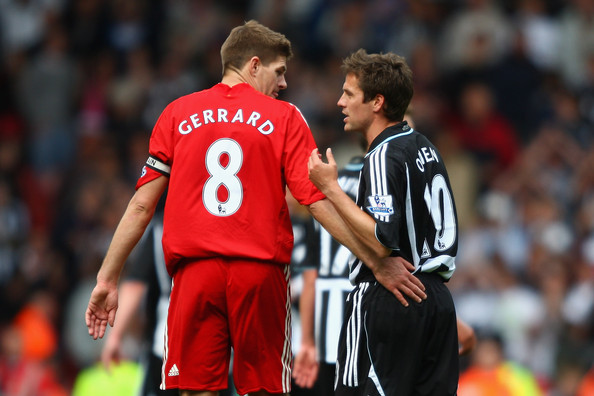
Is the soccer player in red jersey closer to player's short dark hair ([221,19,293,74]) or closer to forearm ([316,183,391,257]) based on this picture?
forearm ([316,183,391,257])

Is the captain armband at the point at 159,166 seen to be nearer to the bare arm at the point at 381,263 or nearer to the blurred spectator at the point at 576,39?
the bare arm at the point at 381,263

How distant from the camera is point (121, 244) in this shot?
5.68 m

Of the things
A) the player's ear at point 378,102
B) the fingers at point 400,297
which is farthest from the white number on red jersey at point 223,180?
the fingers at point 400,297

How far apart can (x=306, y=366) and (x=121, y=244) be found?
1760 millimetres

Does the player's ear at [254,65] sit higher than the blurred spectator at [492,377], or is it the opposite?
the player's ear at [254,65]

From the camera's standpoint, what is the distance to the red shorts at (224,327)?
550 cm

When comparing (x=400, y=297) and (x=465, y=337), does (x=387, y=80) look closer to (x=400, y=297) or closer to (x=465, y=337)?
(x=400, y=297)

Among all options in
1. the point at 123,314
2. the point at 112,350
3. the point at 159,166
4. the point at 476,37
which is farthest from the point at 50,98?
the point at 159,166

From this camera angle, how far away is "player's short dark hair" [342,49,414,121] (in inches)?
227

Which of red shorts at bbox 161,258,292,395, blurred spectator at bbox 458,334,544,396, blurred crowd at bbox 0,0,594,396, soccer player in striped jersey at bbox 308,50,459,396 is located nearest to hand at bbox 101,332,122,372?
red shorts at bbox 161,258,292,395

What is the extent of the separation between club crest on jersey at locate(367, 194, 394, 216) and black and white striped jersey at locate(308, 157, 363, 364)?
1.35 metres

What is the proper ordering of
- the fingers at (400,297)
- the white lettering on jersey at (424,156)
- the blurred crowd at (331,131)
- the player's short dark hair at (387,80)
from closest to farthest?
1. the fingers at (400,297)
2. the white lettering on jersey at (424,156)
3. the player's short dark hair at (387,80)
4. the blurred crowd at (331,131)

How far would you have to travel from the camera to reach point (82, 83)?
50.4ft

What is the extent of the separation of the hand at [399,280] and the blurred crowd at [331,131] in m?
5.03
